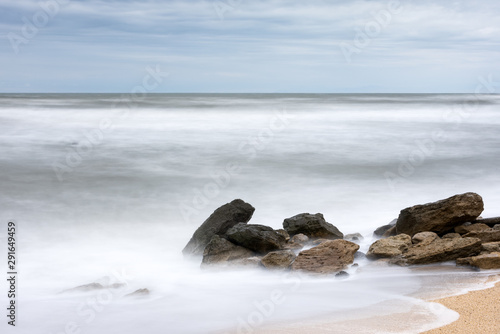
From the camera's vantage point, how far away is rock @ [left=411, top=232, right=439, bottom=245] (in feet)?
22.0

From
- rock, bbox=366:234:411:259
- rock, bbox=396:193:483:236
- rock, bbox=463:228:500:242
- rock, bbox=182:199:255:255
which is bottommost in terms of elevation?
rock, bbox=463:228:500:242

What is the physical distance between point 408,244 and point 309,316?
241 cm

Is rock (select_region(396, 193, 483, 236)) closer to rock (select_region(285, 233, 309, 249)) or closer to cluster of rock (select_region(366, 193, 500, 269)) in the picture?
cluster of rock (select_region(366, 193, 500, 269))

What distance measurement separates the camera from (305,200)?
11.5m

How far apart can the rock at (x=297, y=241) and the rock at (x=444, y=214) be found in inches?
55.7

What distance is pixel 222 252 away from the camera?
6758 millimetres

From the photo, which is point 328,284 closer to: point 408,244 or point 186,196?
point 408,244

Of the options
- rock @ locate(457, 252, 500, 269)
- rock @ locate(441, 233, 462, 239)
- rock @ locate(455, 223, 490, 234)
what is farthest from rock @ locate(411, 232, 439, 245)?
rock @ locate(457, 252, 500, 269)

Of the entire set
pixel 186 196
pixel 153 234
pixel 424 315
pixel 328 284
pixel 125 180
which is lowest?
pixel 424 315

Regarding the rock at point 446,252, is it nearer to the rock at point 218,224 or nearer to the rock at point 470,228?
the rock at point 470,228

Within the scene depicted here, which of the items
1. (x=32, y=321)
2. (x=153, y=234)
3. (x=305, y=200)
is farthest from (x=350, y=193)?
(x=32, y=321)

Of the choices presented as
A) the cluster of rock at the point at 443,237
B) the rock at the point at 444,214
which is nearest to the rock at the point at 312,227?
the cluster of rock at the point at 443,237

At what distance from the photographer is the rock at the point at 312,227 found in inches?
296

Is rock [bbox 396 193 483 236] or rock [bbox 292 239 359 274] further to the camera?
rock [bbox 396 193 483 236]
